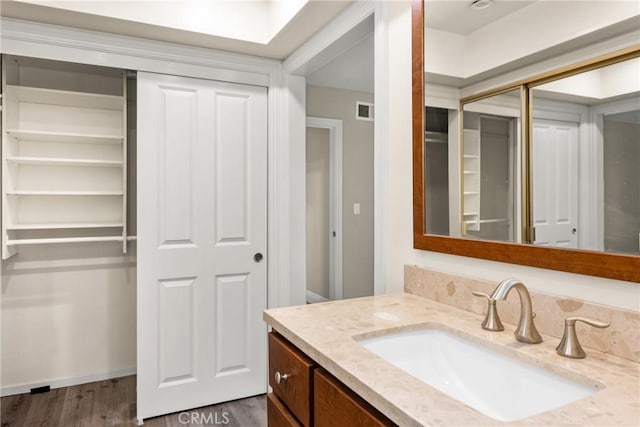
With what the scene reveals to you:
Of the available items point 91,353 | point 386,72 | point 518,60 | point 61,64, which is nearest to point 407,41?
point 386,72

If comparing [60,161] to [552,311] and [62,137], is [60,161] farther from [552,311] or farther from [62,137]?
[552,311]

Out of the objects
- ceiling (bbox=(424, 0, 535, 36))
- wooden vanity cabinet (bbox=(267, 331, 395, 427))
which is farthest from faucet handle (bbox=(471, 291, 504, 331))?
ceiling (bbox=(424, 0, 535, 36))

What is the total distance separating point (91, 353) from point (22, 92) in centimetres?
173

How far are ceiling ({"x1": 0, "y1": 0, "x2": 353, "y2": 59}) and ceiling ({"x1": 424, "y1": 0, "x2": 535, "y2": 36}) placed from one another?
21.5 inches

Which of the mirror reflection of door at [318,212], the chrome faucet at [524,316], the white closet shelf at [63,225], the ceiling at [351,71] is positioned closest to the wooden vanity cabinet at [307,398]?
the chrome faucet at [524,316]

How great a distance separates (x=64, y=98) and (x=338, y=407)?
8.82 ft

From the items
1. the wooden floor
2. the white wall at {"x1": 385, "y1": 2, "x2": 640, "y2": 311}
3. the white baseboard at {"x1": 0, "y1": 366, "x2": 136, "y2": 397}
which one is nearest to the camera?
the white wall at {"x1": 385, "y1": 2, "x2": 640, "y2": 311}

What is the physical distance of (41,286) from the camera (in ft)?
8.68

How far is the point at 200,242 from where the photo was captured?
2.45 meters

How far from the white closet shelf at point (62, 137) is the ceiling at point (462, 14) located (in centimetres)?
205

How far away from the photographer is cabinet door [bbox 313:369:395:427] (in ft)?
2.49

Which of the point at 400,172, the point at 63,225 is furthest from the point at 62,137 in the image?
the point at 400,172

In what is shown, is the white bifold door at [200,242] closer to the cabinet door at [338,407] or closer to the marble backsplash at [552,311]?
the marble backsplash at [552,311]

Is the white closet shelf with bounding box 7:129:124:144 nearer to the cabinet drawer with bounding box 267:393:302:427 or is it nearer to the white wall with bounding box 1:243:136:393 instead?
the white wall with bounding box 1:243:136:393
